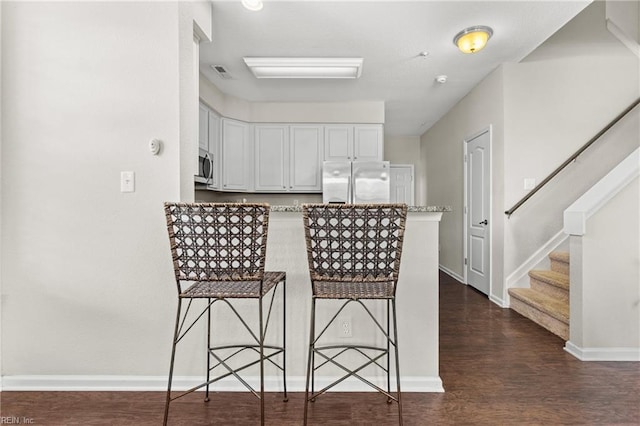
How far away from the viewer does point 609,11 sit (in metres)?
2.88

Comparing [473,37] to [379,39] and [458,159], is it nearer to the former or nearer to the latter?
[379,39]

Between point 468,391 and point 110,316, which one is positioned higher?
point 110,316

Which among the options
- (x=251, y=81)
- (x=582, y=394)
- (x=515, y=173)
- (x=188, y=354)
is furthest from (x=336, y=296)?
(x=251, y=81)

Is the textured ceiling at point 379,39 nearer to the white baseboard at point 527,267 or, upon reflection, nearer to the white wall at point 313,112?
the white wall at point 313,112

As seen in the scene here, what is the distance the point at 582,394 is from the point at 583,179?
2443mm

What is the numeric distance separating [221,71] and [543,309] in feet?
12.9

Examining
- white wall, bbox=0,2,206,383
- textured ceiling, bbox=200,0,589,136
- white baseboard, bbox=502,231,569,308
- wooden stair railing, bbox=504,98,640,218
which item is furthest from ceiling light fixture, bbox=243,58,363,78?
white baseboard, bbox=502,231,569,308

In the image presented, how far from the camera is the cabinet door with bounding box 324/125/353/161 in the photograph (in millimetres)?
4613

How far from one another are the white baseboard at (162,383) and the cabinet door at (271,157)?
10.00ft

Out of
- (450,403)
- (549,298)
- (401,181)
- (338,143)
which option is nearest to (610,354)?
(549,298)

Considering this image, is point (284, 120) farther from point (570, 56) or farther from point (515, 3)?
point (570, 56)

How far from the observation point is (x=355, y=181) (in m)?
4.34

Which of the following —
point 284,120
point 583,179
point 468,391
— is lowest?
point 468,391

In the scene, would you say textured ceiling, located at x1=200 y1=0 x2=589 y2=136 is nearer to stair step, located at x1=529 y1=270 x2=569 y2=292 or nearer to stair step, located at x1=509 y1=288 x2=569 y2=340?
stair step, located at x1=529 y1=270 x2=569 y2=292
